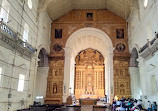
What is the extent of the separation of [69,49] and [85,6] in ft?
20.4

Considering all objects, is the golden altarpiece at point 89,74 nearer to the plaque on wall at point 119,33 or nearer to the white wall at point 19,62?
the plaque on wall at point 119,33

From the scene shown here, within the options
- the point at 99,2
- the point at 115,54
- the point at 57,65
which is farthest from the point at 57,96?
the point at 99,2

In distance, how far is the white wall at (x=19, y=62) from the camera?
34.9 ft

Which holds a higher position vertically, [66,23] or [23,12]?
[66,23]

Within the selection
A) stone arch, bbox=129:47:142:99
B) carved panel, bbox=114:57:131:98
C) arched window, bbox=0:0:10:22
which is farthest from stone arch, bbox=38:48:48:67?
stone arch, bbox=129:47:142:99

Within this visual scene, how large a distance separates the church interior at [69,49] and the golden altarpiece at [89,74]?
2.79 m

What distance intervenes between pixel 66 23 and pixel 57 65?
585cm

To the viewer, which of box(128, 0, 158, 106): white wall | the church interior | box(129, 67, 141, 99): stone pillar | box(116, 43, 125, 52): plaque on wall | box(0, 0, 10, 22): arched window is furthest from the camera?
box(116, 43, 125, 52): plaque on wall

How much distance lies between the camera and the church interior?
1227cm

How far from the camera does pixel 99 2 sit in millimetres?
20922

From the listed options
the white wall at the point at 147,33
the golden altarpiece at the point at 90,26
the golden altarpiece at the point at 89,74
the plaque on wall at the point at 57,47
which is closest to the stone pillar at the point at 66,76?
the golden altarpiece at the point at 90,26

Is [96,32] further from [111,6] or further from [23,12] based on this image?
[23,12]

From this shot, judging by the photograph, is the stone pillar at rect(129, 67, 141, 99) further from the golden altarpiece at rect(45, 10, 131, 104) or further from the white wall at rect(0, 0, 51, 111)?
the white wall at rect(0, 0, 51, 111)

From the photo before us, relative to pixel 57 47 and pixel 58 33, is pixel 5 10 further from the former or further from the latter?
pixel 58 33
